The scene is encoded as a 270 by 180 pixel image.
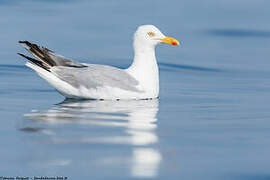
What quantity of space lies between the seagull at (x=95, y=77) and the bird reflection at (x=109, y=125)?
0.98 feet

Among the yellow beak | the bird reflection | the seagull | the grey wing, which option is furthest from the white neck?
the bird reflection

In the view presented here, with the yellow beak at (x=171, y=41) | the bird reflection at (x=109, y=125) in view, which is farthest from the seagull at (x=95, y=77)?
→ the bird reflection at (x=109, y=125)

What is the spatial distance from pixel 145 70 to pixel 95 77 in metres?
1.10

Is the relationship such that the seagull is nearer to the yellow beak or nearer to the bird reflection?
the yellow beak

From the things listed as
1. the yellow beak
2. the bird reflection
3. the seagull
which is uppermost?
the yellow beak

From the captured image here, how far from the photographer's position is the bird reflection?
884 centimetres

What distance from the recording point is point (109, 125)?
10703mm

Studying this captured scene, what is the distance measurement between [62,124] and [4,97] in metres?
3.32

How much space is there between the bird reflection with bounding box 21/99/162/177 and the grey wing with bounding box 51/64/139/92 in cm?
38

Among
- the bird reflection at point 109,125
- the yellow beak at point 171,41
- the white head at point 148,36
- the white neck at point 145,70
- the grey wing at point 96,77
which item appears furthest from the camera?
the white head at point 148,36

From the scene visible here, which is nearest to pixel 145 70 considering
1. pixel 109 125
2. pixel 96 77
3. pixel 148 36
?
pixel 148 36

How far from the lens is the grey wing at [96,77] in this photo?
45.3 ft

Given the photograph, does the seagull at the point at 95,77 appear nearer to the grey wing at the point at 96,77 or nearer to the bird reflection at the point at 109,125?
the grey wing at the point at 96,77

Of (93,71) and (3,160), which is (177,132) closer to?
(3,160)
